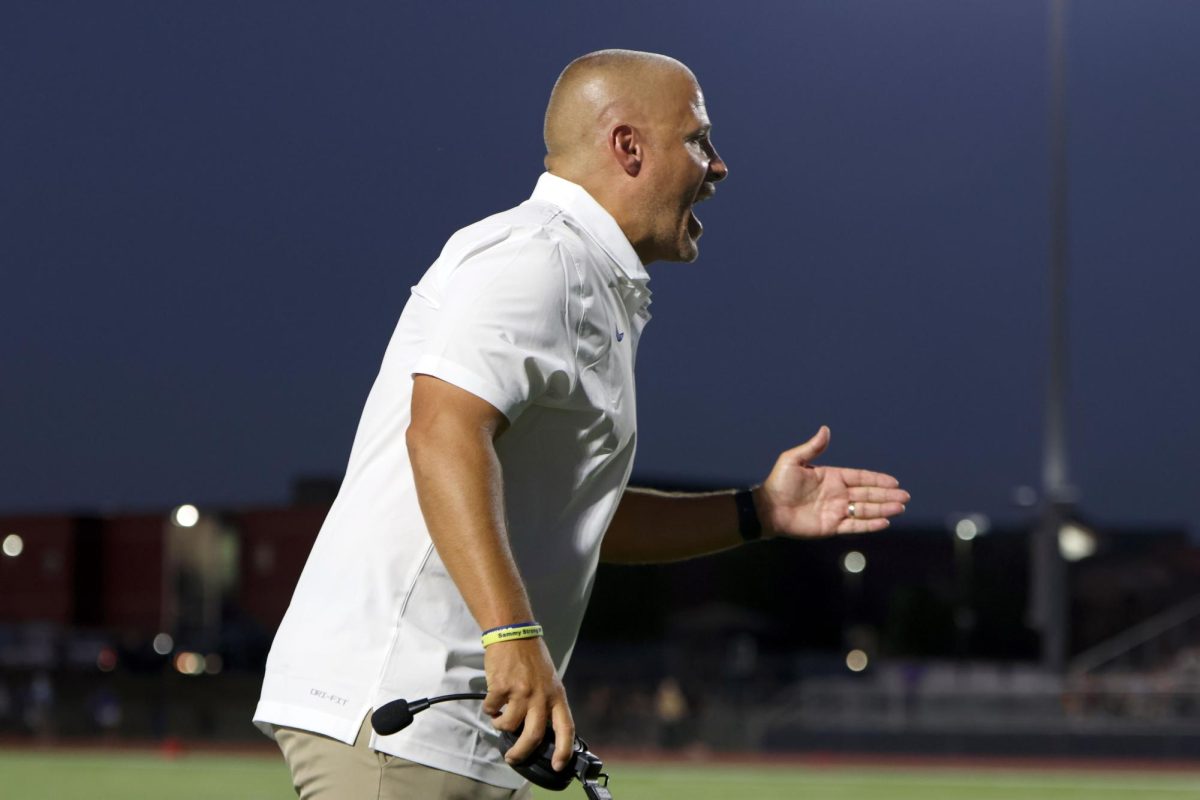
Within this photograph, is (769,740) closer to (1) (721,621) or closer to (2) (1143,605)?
(1) (721,621)

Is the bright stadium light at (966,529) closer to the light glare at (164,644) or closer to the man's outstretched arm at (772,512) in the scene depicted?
the light glare at (164,644)

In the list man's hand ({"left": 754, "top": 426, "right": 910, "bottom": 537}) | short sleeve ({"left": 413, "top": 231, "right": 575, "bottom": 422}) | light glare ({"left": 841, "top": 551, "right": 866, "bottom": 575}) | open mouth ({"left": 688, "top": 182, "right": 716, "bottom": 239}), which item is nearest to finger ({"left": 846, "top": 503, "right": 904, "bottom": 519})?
man's hand ({"left": 754, "top": 426, "right": 910, "bottom": 537})

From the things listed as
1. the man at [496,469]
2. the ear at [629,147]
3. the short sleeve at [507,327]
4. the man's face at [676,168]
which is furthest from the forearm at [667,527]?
the short sleeve at [507,327]

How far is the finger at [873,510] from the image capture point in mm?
3713

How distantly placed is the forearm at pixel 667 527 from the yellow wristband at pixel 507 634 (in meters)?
1.15

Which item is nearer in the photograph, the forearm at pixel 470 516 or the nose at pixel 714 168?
the forearm at pixel 470 516

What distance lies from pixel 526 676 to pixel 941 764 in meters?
22.7

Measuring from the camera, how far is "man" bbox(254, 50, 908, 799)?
2545mm

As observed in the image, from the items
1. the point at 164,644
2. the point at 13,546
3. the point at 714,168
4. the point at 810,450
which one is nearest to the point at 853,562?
the point at 164,644

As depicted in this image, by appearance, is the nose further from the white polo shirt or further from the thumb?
the thumb

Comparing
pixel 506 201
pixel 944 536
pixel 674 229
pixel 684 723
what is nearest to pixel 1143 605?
pixel 944 536

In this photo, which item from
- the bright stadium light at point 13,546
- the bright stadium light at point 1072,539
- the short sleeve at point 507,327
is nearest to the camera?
the short sleeve at point 507,327

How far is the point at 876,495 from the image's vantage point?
12.3 ft

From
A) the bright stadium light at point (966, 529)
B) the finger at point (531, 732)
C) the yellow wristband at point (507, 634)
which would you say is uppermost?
the bright stadium light at point (966, 529)
